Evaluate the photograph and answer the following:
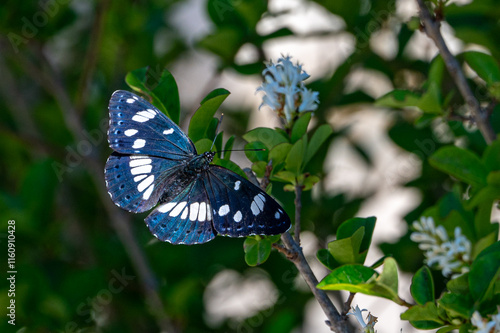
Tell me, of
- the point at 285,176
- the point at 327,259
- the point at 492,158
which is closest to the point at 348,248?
the point at 327,259

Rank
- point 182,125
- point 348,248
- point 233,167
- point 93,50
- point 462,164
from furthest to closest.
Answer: point 182,125 < point 93,50 < point 462,164 < point 233,167 < point 348,248

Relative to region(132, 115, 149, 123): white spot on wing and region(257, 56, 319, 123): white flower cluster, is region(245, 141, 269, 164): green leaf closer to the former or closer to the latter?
region(257, 56, 319, 123): white flower cluster

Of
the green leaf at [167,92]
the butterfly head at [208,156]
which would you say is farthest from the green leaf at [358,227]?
the green leaf at [167,92]

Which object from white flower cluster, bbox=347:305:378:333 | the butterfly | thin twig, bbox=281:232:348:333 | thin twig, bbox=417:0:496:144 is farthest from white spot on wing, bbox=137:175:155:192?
thin twig, bbox=417:0:496:144

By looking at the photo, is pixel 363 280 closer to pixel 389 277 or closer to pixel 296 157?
pixel 389 277

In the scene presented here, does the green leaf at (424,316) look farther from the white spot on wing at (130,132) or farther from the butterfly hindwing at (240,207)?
the white spot on wing at (130,132)

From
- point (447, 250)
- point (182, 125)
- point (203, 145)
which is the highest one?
point (203, 145)

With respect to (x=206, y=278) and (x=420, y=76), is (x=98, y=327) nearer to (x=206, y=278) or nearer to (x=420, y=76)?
(x=206, y=278)
